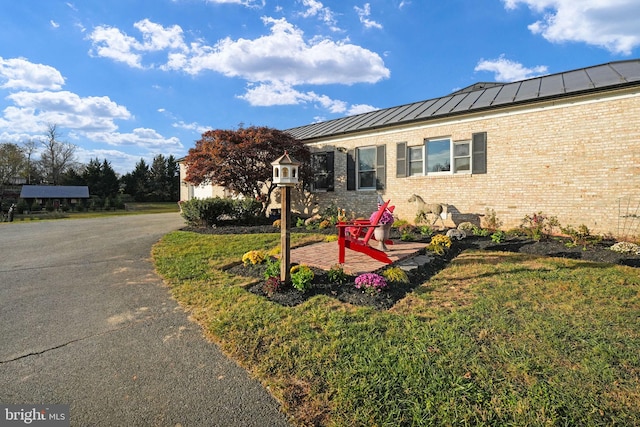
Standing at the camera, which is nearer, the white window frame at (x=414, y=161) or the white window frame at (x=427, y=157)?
the white window frame at (x=427, y=157)

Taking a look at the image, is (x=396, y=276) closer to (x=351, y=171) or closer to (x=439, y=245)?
(x=439, y=245)

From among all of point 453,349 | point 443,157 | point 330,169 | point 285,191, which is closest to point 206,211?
point 330,169

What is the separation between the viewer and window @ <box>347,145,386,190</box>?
11109 millimetres

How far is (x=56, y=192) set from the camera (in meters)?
39.4

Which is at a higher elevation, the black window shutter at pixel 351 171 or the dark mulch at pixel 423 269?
the black window shutter at pixel 351 171

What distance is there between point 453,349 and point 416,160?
28.0 feet

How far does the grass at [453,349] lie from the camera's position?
6.73ft

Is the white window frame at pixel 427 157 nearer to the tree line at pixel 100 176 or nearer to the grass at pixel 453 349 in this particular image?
the grass at pixel 453 349

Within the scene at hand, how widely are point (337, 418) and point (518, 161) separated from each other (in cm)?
892

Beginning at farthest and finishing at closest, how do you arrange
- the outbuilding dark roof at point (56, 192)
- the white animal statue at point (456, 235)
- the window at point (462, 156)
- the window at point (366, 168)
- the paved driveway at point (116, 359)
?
the outbuilding dark roof at point (56, 192)
the window at point (366, 168)
the window at point (462, 156)
the white animal statue at point (456, 235)
the paved driveway at point (116, 359)

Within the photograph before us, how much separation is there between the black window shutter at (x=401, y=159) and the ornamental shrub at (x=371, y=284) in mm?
7012

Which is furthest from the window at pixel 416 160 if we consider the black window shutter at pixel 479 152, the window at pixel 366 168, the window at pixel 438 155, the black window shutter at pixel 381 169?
the black window shutter at pixel 479 152

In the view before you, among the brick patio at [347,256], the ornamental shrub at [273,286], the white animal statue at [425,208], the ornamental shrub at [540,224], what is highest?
the white animal statue at [425,208]

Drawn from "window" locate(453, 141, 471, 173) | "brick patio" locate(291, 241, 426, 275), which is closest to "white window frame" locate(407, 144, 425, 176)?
"window" locate(453, 141, 471, 173)
